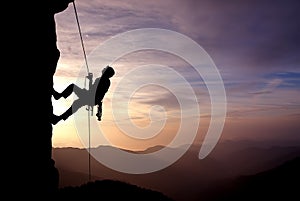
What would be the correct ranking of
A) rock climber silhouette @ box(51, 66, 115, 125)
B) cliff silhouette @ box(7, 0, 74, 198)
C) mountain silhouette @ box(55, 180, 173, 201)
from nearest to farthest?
cliff silhouette @ box(7, 0, 74, 198)
rock climber silhouette @ box(51, 66, 115, 125)
mountain silhouette @ box(55, 180, 173, 201)

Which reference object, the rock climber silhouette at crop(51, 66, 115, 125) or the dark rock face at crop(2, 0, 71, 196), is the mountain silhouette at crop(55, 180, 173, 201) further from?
the dark rock face at crop(2, 0, 71, 196)

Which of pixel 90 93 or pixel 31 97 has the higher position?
pixel 90 93

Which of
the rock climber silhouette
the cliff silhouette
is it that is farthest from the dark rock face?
the rock climber silhouette

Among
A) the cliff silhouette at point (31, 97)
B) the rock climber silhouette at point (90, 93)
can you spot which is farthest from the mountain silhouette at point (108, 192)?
the cliff silhouette at point (31, 97)

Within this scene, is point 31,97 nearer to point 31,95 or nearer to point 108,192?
point 31,95

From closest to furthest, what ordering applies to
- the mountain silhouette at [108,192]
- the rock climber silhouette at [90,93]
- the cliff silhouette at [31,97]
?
the cliff silhouette at [31,97] → the rock climber silhouette at [90,93] → the mountain silhouette at [108,192]

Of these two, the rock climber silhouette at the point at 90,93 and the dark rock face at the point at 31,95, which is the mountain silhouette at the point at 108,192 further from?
the dark rock face at the point at 31,95

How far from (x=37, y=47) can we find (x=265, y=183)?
6744 inches

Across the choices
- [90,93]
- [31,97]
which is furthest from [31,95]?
[90,93]

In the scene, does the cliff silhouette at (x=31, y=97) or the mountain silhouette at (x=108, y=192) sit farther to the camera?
the mountain silhouette at (x=108, y=192)

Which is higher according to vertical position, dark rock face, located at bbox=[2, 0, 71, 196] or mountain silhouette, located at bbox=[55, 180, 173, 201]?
dark rock face, located at bbox=[2, 0, 71, 196]

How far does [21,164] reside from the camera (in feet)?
45.0

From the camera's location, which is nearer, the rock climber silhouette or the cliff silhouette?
the cliff silhouette

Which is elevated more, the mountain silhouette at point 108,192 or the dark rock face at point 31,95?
the dark rock face at point 31,95
